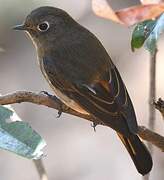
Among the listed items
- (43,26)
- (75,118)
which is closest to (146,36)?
(43,26)

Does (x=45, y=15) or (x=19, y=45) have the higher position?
(x=45, y=15)

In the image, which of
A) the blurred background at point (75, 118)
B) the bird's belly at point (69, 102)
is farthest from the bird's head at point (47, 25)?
the blurred background at point (75, 118)

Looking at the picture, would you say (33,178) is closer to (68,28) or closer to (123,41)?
(123,41)

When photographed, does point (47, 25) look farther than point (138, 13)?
Result: Yes

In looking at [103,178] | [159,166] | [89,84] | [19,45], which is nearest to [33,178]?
[103,178]

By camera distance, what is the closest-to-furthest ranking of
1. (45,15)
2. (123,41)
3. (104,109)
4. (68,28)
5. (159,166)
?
1. (104,109)
2. (45,15)
3. (68,28)
4. (159,166)
5. (123,41)

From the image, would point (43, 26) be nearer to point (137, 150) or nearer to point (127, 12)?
point (137, 150)
